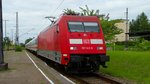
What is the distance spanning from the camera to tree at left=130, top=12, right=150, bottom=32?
13500cm

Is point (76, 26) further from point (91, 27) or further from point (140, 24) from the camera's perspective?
point (140, 24)

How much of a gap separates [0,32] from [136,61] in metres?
8.77

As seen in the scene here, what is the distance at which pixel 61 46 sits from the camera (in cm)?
1866

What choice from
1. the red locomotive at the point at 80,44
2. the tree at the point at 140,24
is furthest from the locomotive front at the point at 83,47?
the tree at the point at 140,24

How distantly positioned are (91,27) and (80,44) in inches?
60.0

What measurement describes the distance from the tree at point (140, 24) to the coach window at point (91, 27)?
11438 centimetres

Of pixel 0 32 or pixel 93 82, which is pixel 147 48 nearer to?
pixel 0 32

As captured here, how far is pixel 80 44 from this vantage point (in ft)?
60.8

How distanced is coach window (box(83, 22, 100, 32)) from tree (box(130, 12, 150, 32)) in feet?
375

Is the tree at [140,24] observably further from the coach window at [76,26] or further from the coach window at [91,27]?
the coach window at [76,26]

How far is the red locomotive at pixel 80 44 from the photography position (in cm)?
1831

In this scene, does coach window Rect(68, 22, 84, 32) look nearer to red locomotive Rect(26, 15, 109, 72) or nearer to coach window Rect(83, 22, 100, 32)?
red locomotive Rect(26, 15, 109, 72)

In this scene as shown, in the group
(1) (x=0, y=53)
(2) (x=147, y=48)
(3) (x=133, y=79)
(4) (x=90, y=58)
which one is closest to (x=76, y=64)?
(4) (x=90, y=58)

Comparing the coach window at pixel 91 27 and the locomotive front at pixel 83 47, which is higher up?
the coach window at pixel 91 27
